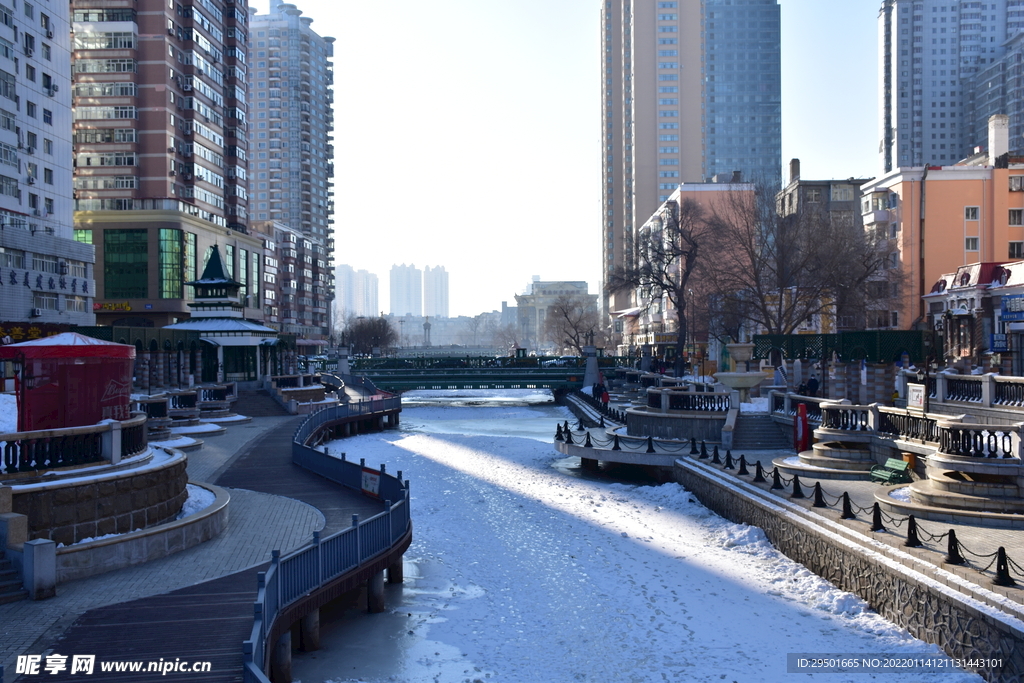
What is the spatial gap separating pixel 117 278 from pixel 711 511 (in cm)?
5749

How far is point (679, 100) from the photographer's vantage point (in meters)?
142

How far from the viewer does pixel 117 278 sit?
215ft

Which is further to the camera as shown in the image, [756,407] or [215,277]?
[215,277]

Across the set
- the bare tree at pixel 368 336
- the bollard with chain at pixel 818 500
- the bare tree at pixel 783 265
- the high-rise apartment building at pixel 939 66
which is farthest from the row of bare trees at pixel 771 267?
the high-rise apartment building at pixel 939 66

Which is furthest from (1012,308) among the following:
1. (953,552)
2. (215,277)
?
(215,277)

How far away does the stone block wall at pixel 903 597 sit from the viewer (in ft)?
35.7

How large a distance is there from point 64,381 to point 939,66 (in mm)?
189069

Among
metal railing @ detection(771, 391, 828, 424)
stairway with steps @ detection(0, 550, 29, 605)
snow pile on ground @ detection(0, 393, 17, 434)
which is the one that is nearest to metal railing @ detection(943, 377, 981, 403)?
metal railing @ detection(771, 391, 828, 424)

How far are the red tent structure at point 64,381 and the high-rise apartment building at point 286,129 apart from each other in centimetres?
13369

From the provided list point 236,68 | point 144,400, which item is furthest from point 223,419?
point 236,68

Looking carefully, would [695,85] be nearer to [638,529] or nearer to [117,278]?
[117,278]

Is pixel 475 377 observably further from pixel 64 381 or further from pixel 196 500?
pixel 64 381

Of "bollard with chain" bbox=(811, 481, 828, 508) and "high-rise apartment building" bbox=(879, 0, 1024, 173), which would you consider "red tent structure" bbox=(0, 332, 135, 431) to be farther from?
"high-rise apartment building" bbox=(879, 0, 1024, 173)

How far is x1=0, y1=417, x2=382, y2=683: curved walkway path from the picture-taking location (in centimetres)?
1010
